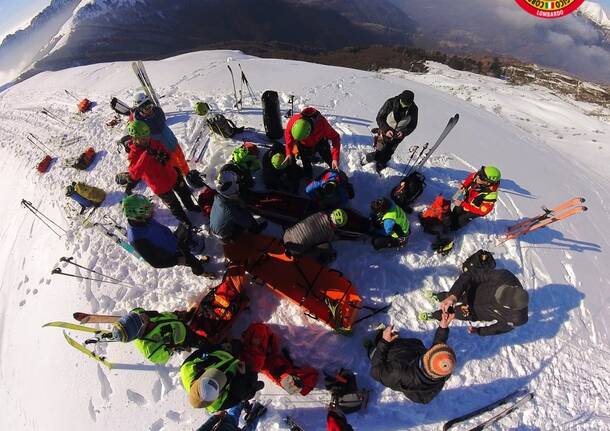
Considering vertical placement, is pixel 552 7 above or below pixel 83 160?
above

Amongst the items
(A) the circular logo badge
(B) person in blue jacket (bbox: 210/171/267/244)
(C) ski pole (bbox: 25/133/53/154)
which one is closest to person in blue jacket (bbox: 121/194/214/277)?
(B) person in blue jacket (bbox: 210/171/267/244)

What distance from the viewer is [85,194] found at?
6.59m

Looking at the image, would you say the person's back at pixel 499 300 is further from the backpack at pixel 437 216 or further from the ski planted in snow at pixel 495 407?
the backpack at pixel 437 216

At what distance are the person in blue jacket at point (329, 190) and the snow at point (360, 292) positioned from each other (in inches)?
31.3

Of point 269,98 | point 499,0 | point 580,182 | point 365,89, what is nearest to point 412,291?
point 269,98

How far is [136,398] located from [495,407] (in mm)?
5397

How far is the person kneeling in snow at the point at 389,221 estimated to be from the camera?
197 inches

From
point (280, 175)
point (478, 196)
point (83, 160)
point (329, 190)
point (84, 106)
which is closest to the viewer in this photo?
point (478, 196)

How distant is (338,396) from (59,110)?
12.6 meters

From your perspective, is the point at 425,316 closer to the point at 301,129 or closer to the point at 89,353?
the point at 301,129

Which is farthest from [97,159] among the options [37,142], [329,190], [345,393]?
[345,393]

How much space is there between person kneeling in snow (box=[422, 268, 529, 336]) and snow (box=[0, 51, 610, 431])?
814 millimetres

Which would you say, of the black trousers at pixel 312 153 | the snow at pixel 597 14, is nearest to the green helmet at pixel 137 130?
the black trousers at pixel 312 153

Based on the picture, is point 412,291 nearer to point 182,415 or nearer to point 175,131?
point 182,415
